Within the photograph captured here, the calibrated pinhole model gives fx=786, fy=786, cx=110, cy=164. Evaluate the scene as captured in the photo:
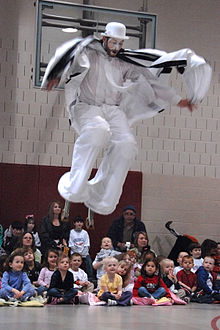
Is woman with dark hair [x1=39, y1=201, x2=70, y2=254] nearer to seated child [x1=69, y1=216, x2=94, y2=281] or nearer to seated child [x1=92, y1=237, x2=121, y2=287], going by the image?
seated child [x1=69, y1=216, x2=94, y2=281]

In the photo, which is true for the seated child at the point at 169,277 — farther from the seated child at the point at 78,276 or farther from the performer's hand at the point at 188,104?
the performer's hand at the point at 188,104

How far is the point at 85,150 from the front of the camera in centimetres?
824

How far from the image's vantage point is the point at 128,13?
1205 cm

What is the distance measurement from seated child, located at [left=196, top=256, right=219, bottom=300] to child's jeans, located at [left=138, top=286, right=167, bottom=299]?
1.05 m

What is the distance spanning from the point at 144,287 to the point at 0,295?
224 centimetres

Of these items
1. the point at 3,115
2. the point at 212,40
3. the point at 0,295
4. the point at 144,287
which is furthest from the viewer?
the point at 212,40

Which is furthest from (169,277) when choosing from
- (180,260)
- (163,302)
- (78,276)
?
(78,276)

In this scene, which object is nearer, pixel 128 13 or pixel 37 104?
pixel 128 13

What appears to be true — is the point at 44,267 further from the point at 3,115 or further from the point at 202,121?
the point at 202,121

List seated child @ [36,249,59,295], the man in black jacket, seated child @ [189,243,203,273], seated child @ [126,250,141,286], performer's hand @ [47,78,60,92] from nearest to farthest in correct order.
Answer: performer's hand @ [47,78,60,92]
seated child @ [36,249,59,295]
seated child @ [126,250,141,286]
the man in black jacket
seated child @ [189,243,203,273]

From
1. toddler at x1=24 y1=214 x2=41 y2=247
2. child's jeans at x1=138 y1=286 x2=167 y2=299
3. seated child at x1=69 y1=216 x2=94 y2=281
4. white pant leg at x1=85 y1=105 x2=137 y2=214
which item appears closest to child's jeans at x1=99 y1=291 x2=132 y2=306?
child's jeans at x1=138 y1=286 x2=167 y2=299

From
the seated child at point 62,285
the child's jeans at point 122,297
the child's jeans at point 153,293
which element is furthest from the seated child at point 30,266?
the child's jeans at point 153,293

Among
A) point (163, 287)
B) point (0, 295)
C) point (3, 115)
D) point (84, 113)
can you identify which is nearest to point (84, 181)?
point (84, 113)

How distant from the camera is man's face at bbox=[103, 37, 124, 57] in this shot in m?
8.37
